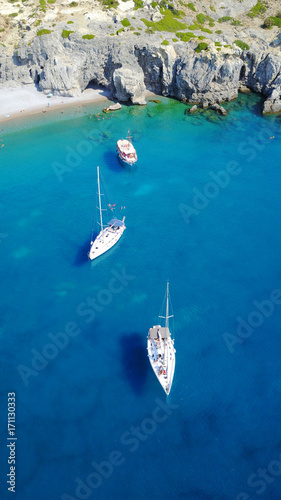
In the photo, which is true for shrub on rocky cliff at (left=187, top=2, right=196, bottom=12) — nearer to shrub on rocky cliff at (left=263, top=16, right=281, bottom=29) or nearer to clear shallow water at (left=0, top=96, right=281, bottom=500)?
shrub on rocky cliff at (left=263, top=16, right=281, bottom=29)

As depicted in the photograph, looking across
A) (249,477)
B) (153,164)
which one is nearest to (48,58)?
(153,164)

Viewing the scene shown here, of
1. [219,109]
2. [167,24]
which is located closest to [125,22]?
[167,24]

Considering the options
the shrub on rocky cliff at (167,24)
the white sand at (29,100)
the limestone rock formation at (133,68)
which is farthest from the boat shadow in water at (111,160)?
the shrub on rocky cliff at (167,24)

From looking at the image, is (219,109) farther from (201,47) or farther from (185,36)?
(185,36)

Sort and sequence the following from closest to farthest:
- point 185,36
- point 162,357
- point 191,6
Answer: point 162,357 < point 185,36 < point 191,6

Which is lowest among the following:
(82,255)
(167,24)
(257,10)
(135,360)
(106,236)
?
(135,360)

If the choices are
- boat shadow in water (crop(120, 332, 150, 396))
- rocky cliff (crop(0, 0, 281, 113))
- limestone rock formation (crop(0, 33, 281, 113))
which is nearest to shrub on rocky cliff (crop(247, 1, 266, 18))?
rocky cliff (crop(0, 0, 281, 113))
